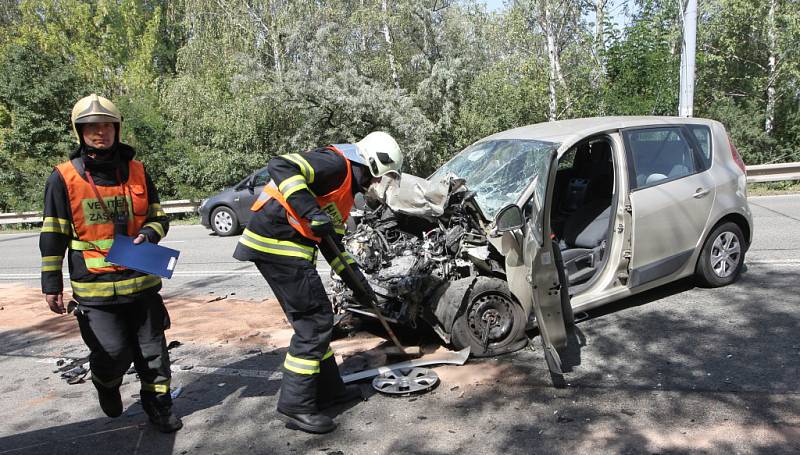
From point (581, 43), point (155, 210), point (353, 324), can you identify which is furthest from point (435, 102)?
point (155, 210)

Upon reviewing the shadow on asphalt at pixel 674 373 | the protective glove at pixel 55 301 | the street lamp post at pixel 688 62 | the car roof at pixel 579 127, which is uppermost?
the street lamp post at pixel 688 62

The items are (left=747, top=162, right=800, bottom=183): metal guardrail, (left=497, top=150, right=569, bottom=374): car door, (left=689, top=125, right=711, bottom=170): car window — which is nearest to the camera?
(left=497, top=150, right=569, bottom=374): car door

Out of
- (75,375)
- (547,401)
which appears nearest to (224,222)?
(75,375)

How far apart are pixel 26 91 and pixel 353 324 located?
22.1 metres

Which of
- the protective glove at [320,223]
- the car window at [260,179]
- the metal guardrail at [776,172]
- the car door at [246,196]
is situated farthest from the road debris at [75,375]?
the metal guardrail at [776,172]

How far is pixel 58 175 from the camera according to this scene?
3.46 meters

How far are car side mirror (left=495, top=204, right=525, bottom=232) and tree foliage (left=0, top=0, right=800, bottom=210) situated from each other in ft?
38.1

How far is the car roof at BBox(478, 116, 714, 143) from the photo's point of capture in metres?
5.10

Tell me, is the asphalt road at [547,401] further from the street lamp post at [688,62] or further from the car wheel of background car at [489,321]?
the street lamp post at [688,62]

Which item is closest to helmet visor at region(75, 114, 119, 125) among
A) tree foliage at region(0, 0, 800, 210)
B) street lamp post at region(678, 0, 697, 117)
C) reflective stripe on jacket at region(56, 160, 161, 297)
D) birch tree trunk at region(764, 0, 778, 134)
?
reflective stripe on jacket at region(56, 160, 161, 297)

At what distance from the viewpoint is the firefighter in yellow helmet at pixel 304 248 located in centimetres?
360

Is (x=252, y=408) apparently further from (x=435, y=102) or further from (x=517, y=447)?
(x=435, y=102)

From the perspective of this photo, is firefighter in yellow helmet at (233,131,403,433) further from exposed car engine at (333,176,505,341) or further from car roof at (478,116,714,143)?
car roof at (478,116,714,143)

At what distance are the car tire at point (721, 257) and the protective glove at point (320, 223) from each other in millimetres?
3844
